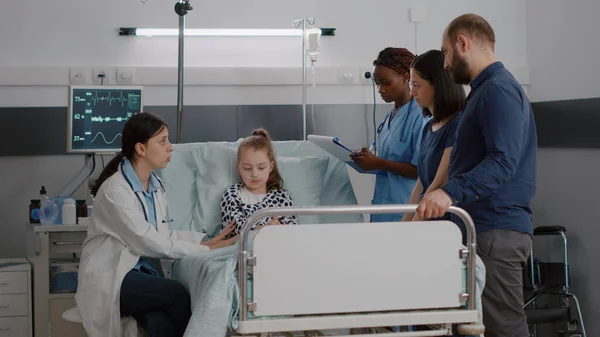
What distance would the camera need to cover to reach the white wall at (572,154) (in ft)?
15.4

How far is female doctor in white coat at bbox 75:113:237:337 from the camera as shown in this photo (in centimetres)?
319

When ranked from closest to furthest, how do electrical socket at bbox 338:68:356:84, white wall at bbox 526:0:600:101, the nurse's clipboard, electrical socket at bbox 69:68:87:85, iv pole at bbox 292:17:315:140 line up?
the nurse's clipboard < white wall at bbox 526:0:600:101 < electrical socket at bbox 69:68:87:85 < iv pole at bbox 292:17:315:140 < electrical socket at bbox 338:68:356:84

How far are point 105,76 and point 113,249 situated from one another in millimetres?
1877

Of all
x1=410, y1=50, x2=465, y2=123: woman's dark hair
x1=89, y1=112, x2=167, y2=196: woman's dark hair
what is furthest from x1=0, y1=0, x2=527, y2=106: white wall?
x1=410, y1=50, x2=465, y2=123: woman's dark hair

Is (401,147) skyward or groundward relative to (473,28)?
groundward

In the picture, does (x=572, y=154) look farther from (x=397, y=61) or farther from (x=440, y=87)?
(x=440, y=87)

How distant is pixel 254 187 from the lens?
147 inches

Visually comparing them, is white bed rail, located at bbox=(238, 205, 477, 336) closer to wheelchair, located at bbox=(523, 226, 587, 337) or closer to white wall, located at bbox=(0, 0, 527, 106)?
wheelchair, located at bbox=(523, 226, 587, 337)

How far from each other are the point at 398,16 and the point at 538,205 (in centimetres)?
150

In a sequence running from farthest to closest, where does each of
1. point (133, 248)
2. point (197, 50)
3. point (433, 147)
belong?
point (197, 50)
point (133, 248)
point (433, 147)

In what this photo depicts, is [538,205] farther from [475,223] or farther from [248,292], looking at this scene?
[248,292]

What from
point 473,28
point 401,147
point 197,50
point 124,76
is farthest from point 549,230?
point 124,76

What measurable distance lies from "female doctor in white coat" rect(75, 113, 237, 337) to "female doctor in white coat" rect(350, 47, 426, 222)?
0.77 meters

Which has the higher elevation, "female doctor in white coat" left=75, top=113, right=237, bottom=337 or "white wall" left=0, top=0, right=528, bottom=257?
"white wall" left=0, top=0, right=528, bottom=257
